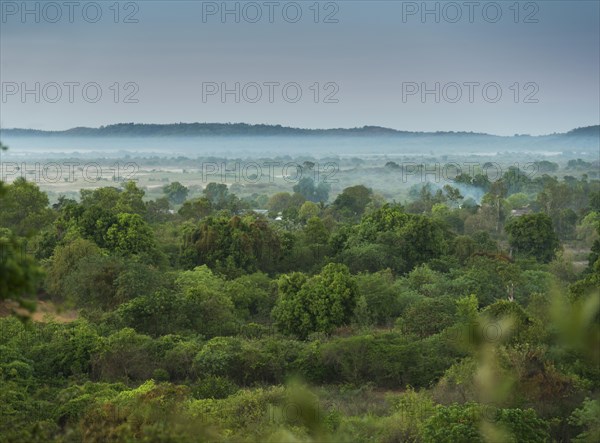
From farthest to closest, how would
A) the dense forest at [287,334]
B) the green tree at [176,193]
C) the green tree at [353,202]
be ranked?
the green tree at [176,193]
the green tree at [353,202]
the dense forest at [287,334]

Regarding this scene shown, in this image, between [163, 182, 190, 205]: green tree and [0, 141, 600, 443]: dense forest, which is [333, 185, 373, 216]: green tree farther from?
[163, 182, 190, 205]: green tree

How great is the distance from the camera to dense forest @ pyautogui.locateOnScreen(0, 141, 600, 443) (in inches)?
476

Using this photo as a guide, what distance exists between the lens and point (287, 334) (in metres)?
22.6

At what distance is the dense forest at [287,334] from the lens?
12086mm

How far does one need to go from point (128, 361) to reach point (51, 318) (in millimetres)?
5315

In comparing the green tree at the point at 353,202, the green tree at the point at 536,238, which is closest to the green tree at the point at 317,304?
the green tree at the point at 536,238

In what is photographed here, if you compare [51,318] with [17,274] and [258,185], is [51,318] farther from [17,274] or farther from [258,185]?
[258,185]

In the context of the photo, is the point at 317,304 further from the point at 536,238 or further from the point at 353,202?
the point at 353,202

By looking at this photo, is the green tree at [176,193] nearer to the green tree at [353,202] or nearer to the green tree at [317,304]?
the green tree at [353,202]

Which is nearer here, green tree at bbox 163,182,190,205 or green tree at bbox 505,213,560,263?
green tree at bbox 505,213,560,263

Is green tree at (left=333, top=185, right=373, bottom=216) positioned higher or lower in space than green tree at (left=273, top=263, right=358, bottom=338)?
higher

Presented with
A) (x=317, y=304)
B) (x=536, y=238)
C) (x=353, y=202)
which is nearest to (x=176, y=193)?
(x=353, y=202)

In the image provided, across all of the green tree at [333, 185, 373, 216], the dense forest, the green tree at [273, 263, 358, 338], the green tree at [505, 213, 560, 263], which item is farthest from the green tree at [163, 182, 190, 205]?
the green tree at [273, 263, 358, 338]

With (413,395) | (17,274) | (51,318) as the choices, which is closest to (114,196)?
(51,318)
